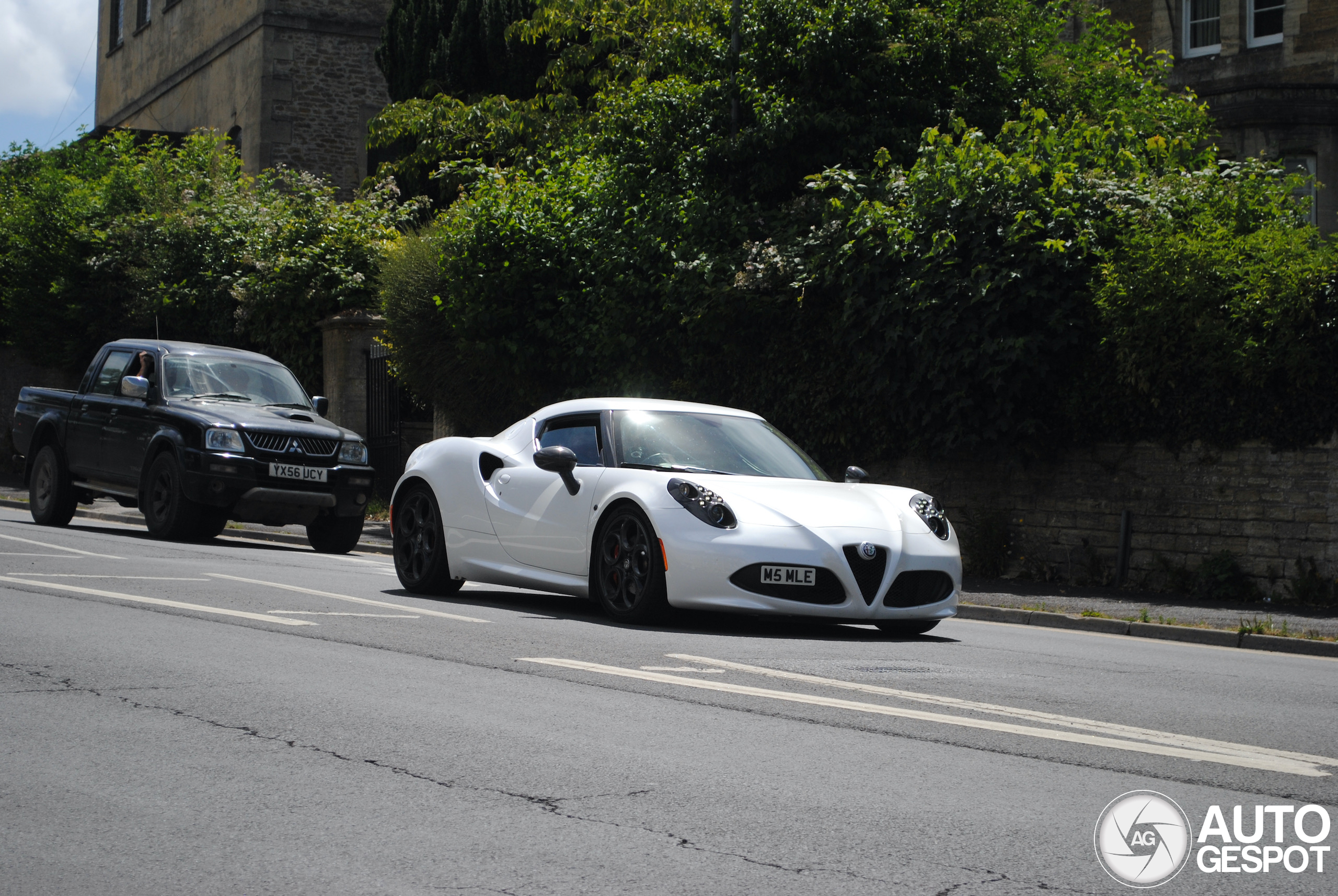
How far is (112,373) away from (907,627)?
10871mm

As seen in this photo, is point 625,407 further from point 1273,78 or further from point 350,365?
point 1273,78

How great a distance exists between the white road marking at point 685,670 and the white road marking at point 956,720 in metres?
0.08

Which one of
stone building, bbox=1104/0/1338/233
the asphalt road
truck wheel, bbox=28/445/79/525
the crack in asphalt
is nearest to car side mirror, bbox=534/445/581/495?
the asphalt road

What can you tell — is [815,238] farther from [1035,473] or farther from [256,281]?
[256,281]

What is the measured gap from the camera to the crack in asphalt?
3875mm

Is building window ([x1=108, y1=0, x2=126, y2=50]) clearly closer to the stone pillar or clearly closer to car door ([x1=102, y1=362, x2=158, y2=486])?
the stone pillar

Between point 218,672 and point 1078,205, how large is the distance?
1024 cm

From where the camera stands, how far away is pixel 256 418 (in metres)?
15.5

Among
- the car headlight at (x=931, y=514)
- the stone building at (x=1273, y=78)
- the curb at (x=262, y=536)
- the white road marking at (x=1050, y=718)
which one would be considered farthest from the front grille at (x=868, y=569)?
the stone building at (x=1273, y=78)

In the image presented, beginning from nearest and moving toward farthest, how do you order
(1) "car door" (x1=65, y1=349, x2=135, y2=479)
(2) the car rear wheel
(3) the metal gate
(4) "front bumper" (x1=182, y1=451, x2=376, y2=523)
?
(2) the car rear wheel, (4) "front bumper" (x1=182, y1=451, x2=376, y2=523), (1) "car door" (x1=65, y1=349, x2=135, y2=479), (3) the metal gate

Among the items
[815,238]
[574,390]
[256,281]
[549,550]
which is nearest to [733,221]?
[815,238]

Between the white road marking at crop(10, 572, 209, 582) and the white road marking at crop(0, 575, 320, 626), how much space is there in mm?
225

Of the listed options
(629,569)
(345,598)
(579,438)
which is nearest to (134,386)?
(345,598)

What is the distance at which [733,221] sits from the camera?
17391 millimetres
